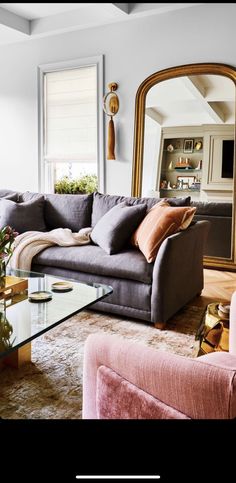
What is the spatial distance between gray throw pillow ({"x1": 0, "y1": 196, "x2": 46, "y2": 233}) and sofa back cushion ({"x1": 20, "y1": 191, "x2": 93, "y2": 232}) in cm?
9

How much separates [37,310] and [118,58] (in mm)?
3693

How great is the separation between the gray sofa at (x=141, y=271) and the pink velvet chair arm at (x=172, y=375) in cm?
174

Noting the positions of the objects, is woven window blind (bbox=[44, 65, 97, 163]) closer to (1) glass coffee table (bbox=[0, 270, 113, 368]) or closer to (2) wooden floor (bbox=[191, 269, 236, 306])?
(2) wooden floor (bbox=[191, 269, 236, 306])

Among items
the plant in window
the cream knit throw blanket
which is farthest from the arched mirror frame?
the cream knit throw blanket

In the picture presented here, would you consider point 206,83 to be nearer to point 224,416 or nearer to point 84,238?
point 84,238

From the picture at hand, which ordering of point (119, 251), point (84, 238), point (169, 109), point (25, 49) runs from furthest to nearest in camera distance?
point (25, 49) → point (169, 109) → point (84, 238) → point (119, 251)

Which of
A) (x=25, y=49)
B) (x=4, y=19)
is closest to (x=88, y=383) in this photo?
(x=4, y=19)

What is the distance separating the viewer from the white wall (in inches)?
170

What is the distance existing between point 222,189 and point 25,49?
3.19 m

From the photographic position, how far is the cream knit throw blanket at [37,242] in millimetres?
3268

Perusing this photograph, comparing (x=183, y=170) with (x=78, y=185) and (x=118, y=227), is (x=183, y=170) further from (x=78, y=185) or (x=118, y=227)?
(x=118, y=227)

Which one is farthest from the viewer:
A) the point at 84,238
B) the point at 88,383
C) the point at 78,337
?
the point at 84,238

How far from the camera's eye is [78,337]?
2631 mm
